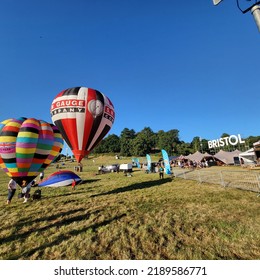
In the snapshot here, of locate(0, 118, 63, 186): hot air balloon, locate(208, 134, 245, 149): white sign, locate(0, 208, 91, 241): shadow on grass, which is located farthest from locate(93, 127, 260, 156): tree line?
locate(0, 208, 91, 241): shadow on grass

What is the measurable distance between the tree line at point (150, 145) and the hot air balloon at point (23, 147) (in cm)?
8415

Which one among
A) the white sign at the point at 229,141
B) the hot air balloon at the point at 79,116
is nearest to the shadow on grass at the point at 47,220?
the hot air balloon at the point at 79,116

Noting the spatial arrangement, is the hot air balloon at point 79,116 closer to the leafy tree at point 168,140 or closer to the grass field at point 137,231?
the grass field at point 137,231

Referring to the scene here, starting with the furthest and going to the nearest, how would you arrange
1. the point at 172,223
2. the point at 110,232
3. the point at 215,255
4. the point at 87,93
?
the point at 87,93 → the point at 172,223 → the point at 110,232 → the point at 215,255

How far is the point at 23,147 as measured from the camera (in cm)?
818

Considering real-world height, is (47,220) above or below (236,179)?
below

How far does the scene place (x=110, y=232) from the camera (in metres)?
5.11

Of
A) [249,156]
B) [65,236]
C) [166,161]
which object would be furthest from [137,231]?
[249,156]

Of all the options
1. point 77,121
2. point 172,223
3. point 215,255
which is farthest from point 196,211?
point 77,121

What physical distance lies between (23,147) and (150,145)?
96649 mm

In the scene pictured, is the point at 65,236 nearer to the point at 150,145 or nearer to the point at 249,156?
the point at 249,156
